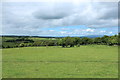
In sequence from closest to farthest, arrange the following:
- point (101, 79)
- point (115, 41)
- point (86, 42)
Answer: point (101, 79)
point (115, 41)
point (86, 42)

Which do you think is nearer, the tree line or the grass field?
the grass field

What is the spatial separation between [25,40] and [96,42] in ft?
156

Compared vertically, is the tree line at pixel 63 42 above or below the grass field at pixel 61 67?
above

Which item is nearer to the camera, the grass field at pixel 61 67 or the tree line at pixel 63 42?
the grass field at pixel 61 67

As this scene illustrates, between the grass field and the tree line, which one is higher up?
the tree line

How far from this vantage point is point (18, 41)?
69.3 m

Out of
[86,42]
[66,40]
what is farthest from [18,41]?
[86,42]

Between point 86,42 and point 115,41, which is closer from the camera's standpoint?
point 115,41

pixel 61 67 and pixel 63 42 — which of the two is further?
pixel 63 42

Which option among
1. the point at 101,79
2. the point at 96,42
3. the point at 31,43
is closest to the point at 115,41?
the point at 96,42

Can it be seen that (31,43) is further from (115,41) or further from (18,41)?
(115,41)

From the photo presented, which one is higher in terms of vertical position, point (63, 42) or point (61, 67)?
point (63, 42)

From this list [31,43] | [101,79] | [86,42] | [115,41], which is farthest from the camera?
[86,42]

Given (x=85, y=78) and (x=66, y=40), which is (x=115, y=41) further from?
(x=85, y=78)
